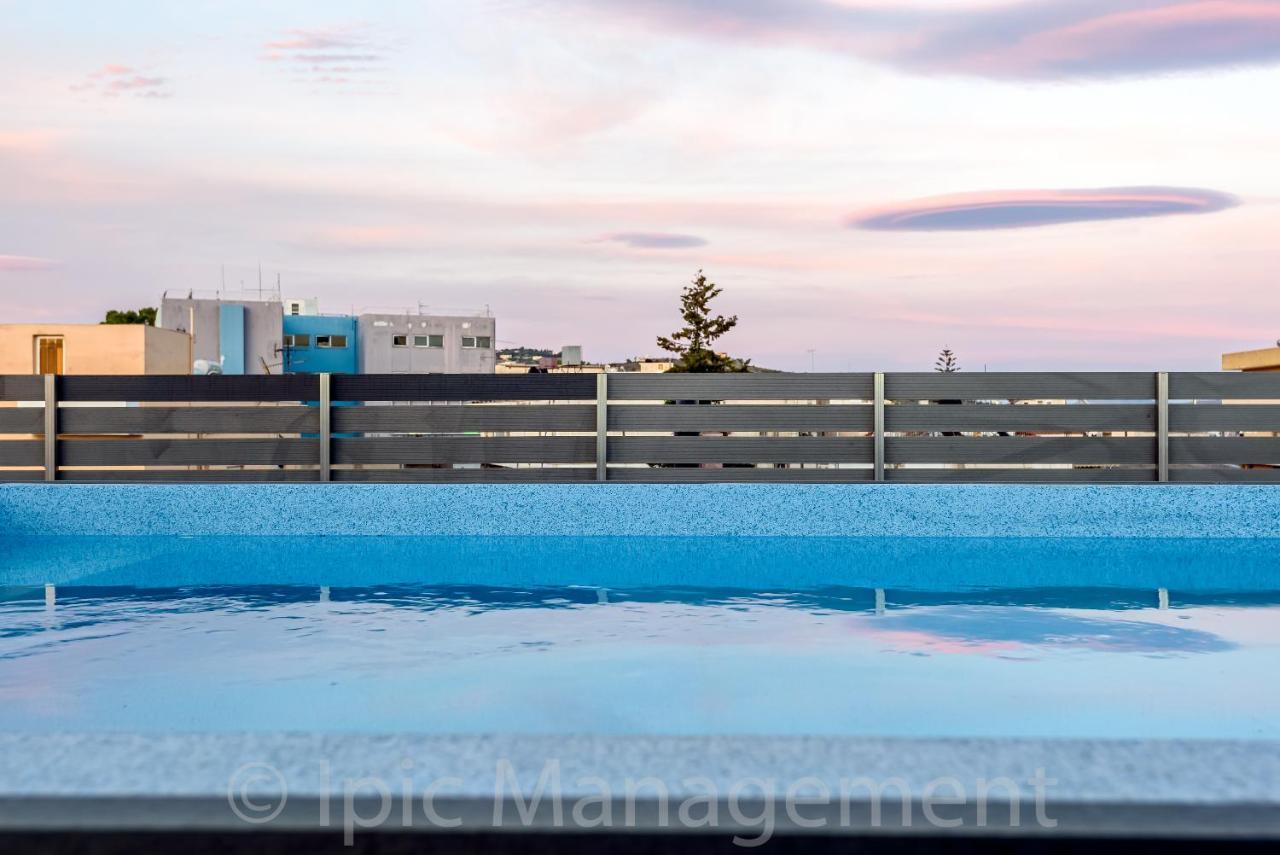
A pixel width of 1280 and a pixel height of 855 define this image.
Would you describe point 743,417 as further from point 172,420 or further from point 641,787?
point 641,787

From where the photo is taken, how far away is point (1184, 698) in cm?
479

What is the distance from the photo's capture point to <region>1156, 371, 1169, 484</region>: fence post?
35.8 ft

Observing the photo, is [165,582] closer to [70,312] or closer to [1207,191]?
[1207,191]

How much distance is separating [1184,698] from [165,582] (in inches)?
247

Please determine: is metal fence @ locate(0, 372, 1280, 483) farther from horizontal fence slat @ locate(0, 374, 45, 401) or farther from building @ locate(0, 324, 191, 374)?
building @ locate(0, 324, 191, 374)

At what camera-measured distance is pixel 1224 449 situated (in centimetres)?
1084

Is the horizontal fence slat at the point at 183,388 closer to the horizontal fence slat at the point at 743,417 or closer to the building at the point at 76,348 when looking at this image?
the horizontal fence slat at the point at 743,417

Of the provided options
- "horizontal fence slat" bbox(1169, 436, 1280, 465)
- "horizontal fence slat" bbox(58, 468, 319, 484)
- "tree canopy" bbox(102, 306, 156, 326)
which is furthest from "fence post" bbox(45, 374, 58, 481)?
"tree canopy" bbox(102, 306, 156, 326)

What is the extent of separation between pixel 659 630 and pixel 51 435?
25.4 feet

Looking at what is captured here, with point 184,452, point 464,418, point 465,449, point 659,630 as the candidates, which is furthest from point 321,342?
point 659,630

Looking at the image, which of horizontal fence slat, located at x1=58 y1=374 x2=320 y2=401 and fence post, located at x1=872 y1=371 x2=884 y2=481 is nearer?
fence post, located at x1=872 y1=371 x2=884 y2=481

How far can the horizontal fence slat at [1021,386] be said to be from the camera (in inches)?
432

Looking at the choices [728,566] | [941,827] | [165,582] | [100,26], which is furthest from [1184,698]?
[100,26]

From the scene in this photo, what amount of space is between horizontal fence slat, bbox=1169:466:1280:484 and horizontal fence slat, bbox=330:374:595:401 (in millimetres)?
5381
